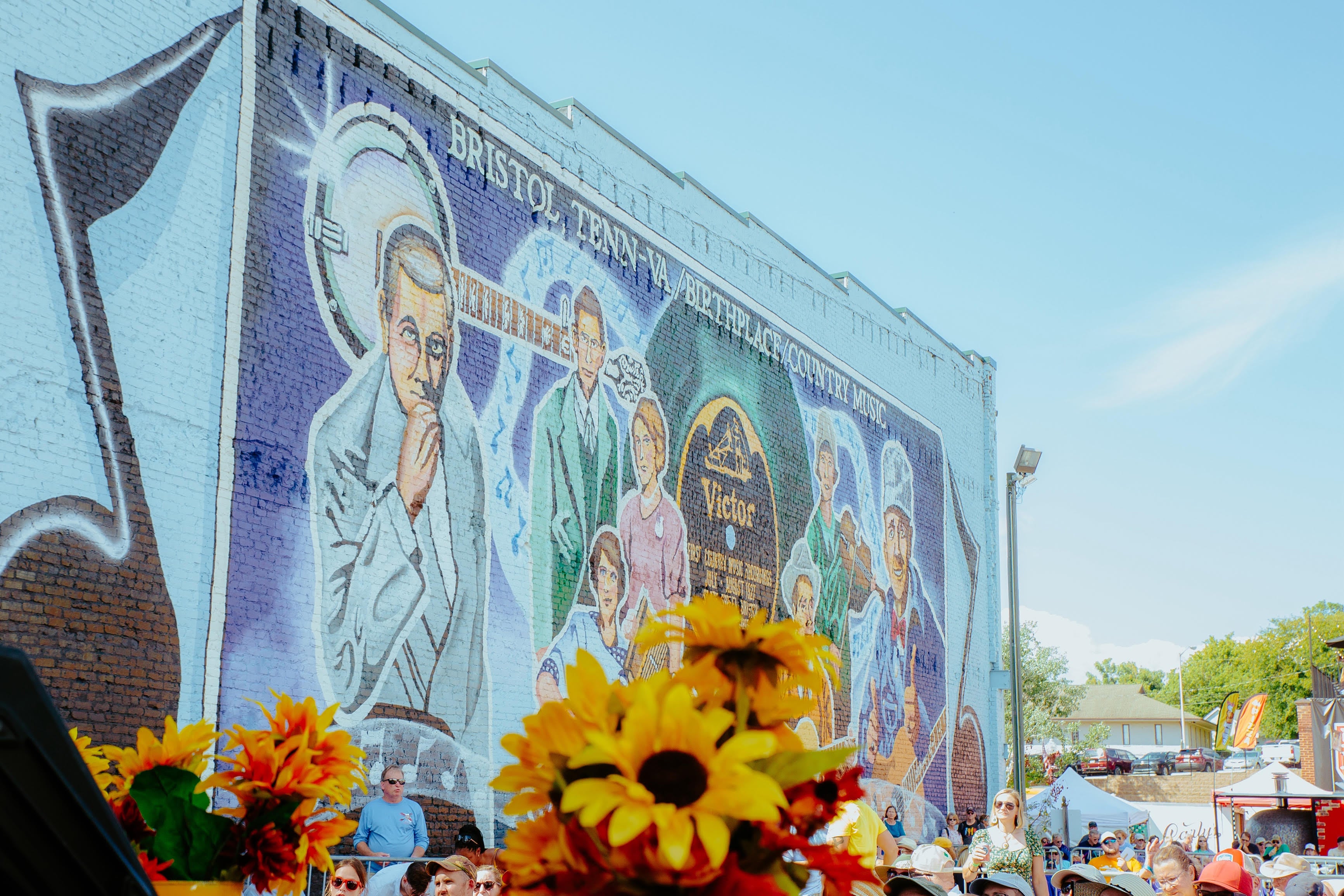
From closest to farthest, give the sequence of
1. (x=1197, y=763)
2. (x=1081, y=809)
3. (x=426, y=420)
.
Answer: (x=426, y=420) < (x=1081, y=809) < (x=1197, y=763)

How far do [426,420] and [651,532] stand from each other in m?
3.58

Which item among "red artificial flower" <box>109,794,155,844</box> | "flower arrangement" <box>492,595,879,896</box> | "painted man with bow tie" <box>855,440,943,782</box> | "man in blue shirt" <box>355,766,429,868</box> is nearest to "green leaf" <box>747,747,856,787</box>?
"flower arrangement" <box>492,595,879,896</box>

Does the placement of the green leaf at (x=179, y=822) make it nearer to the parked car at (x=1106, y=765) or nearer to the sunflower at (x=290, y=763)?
the sunflower at (x=290, y=763)

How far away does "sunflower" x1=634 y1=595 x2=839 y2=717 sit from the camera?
1.75 meters

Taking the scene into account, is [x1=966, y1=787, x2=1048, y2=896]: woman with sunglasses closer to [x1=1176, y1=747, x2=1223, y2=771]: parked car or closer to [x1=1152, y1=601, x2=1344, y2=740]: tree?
[x1=1176, y1=747, x2=1223, y2=771]: parked car

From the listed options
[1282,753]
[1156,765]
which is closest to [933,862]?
[1282,753]

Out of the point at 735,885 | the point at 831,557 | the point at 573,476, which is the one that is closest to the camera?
the point at 735,885

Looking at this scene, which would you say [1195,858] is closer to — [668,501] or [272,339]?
[668,501]

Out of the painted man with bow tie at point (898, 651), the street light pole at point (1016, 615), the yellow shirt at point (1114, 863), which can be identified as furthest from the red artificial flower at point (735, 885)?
the street light pole at point (1016, 615)

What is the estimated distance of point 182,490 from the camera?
8844 millimetres

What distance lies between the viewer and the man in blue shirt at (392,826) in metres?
9.73

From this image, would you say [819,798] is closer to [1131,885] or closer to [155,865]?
[155,865]

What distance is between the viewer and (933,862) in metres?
7.37

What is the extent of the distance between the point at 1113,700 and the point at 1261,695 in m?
57.5
